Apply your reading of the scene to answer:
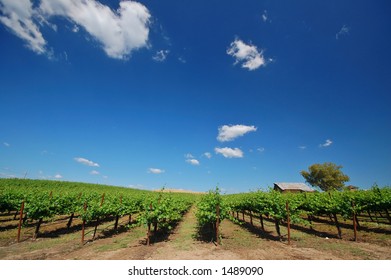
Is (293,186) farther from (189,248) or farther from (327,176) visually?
(189,248)

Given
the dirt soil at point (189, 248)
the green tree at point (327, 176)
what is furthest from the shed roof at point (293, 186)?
the dirt soil at point (189, 248)

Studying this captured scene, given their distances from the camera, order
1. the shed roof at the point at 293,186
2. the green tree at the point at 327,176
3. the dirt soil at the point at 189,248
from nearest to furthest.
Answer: the dirt soil at the point at 189,248 < the shed roof at the point at 293,186 < the green tree at the point at 327,176

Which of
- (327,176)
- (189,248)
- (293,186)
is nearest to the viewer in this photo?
(189,248)

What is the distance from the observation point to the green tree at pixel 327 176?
238 feet

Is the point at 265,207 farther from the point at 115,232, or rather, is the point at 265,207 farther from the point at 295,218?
the point at 115,232

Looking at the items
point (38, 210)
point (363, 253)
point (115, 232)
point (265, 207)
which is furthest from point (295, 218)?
point (38, 210)

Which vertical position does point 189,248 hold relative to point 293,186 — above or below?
below

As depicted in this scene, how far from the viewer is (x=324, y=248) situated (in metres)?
11.6

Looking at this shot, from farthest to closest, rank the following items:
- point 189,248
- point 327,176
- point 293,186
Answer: point 327,176
point 293,186
point 189,248

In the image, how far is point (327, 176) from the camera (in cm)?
7400

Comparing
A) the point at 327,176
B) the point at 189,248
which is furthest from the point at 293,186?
the point at 189,248

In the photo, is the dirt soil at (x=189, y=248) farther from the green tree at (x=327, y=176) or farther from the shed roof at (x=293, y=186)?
the green tree at (x=327, y=176)

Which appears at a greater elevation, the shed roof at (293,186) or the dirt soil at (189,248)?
the shed roof at (293,186)
